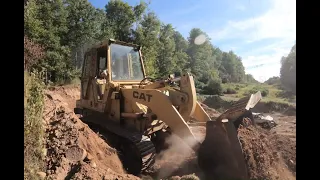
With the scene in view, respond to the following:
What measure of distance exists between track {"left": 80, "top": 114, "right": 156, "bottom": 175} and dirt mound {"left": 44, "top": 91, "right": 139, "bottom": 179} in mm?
197

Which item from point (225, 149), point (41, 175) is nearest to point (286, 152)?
→ point (225, 149)

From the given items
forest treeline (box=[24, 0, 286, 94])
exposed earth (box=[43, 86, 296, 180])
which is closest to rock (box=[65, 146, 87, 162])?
exposed earth (box=[43, 86, 296, 180])

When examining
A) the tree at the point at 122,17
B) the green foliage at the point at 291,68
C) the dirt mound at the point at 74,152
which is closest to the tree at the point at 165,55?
the tree at the point at 122,17

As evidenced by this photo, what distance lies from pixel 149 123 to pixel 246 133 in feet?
6.64

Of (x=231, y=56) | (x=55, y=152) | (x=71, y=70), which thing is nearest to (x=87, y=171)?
(x=55, y=152)

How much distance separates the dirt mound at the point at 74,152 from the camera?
3.80m

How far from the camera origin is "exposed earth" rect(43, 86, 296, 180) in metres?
3.89

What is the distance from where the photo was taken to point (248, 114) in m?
4.73

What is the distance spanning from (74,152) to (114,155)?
100 cm

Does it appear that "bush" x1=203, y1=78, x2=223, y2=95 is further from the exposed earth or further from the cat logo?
the cat logo

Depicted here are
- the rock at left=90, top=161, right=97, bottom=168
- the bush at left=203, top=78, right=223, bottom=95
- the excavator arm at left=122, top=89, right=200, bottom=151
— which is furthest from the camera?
the bush at left=203, top=78, right=223, bottom=95

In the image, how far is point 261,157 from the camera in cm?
405

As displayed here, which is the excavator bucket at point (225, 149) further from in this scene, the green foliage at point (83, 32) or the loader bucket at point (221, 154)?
the green foliage at point (83, 32)
